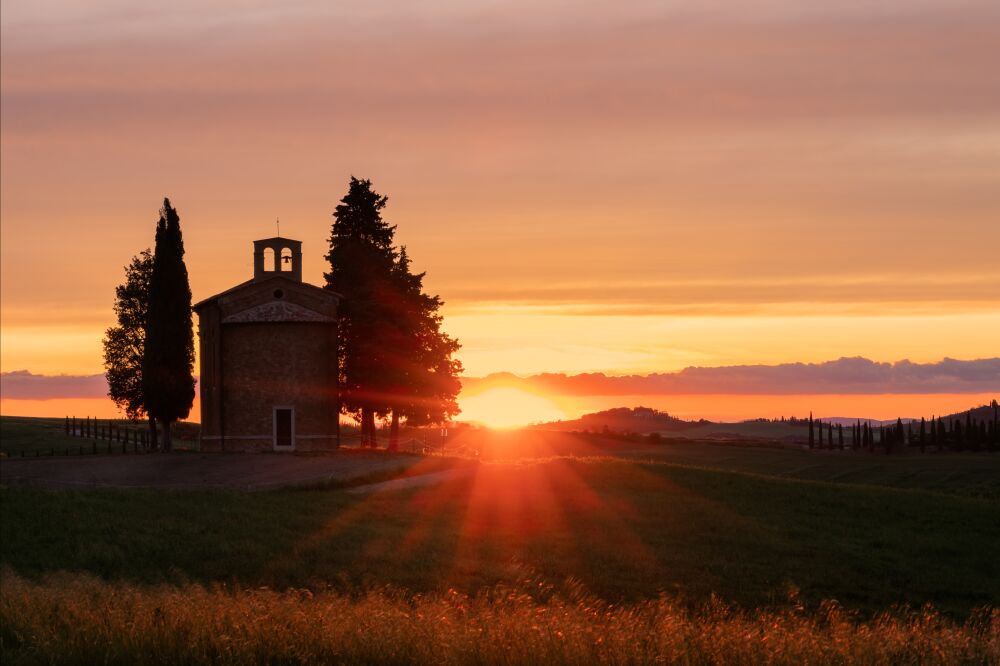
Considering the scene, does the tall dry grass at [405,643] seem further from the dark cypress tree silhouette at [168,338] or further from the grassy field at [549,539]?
the dark cypress tree silhouette at [168,338]

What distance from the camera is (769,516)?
3922cm

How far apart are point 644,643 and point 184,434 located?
8717 centimetres

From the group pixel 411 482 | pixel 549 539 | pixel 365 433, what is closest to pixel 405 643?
pixel 549 539

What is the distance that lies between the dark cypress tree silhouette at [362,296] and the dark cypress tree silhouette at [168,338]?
938cm

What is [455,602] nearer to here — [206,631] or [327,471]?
[206,631]

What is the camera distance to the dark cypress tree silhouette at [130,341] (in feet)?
229

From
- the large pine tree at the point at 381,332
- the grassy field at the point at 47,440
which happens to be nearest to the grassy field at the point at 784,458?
the large pine tree at the point at 381,332

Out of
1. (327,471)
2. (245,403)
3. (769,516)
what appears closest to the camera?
(769,516)

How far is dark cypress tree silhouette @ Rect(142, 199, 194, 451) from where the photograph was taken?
2489 inches

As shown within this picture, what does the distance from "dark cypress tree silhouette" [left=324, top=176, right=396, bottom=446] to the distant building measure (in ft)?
11.2

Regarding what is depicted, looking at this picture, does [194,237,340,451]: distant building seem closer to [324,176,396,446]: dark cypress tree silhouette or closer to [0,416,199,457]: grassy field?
[324,176,396,446]: dark cypress tree silhouette

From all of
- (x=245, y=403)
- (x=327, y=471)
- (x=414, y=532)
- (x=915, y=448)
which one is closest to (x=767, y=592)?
(x=414, y=532)

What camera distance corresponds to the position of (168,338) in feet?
207

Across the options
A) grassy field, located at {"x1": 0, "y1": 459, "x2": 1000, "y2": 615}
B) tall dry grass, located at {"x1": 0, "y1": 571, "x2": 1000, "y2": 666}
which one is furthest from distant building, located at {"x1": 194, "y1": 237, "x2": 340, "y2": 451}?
tall dry grass, located at {"x1": 0, "y1": 571, "x2": 1000, "y2": 666}
